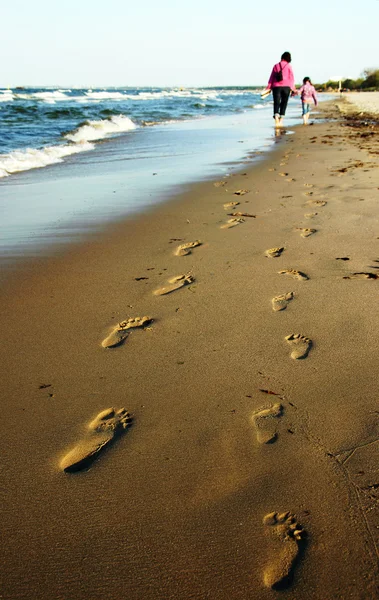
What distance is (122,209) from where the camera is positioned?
4.79 m

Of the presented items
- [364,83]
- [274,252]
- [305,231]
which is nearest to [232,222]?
[305,231]

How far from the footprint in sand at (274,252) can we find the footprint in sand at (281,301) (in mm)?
655

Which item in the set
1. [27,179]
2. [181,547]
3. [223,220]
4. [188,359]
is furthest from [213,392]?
[27,179]

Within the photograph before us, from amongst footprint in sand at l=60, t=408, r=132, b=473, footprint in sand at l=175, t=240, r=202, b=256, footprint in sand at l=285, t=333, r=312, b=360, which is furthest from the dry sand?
footprint in sand at l=60, t=408, r=132, b=473

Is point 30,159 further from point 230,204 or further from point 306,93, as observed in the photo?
point 306,93

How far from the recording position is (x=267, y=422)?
166 centimetres

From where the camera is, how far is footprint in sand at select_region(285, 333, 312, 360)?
2064 millimetres

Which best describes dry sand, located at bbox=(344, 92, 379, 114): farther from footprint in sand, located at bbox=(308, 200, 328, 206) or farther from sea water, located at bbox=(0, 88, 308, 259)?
footprint in sand, located at bbox=(308, 200, 328, 206)

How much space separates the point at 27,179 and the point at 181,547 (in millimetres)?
6418

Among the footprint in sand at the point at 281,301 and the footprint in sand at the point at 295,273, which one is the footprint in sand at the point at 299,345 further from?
the footprint in sand at the point at 295,273

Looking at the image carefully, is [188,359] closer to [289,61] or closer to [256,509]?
[256,509]

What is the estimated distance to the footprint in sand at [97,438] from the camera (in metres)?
1.55

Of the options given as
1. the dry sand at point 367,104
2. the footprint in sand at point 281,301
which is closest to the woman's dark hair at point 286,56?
the dry sand at point 367,104

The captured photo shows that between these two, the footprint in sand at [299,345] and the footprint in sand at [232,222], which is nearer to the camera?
the footprint in sand at [299,345]
